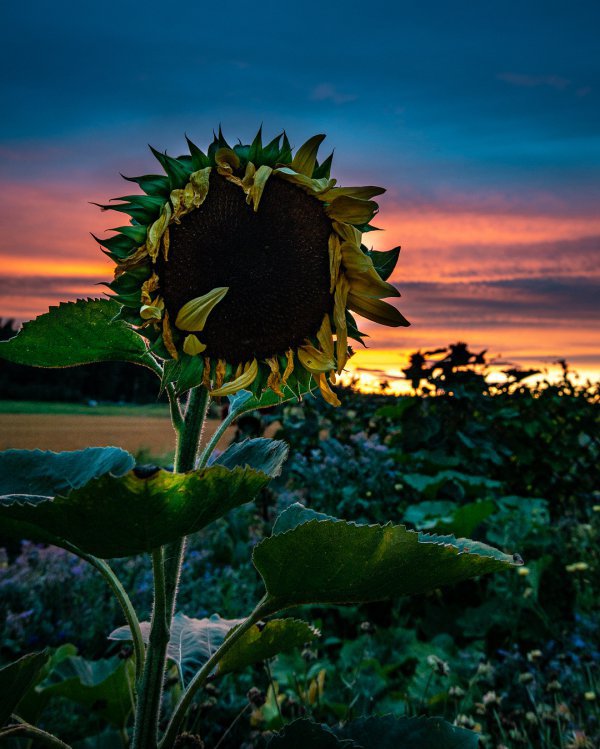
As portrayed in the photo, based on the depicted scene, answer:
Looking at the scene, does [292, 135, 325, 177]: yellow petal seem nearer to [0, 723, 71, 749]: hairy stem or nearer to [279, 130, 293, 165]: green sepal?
[279, 130, 293, 165]: green sepal

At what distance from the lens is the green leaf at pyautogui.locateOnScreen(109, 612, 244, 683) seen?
140cm

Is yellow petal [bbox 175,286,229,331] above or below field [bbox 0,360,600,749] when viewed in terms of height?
above

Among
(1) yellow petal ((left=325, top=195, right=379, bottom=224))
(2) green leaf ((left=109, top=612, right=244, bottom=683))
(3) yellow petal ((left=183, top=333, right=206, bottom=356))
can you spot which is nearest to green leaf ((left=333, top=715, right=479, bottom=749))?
(2) green leaf ((left=109, top=612, right=244, bottom=683))

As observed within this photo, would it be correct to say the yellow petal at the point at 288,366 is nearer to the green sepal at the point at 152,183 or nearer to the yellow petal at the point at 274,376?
the yellow petal at the point at 274,376

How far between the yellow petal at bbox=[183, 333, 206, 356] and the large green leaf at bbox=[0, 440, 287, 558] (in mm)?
256

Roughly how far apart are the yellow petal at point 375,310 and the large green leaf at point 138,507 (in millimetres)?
352

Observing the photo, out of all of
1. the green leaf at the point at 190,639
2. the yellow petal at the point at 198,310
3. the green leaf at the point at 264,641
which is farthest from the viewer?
the green leaf at the point at 190,639

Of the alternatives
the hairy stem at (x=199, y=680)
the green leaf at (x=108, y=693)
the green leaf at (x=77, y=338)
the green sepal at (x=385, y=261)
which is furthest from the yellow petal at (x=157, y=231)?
the green leaf at (x=108, y=693)

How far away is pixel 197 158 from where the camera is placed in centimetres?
110

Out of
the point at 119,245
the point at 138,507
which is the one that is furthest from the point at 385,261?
the point at 138,507

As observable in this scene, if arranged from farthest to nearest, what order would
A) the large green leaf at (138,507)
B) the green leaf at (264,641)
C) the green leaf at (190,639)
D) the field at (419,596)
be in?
the field at (419,596), the green leaf at (190,639), the green leaf at (264,641), the large green leaf at (138,507)

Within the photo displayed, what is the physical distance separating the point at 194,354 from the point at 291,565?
1.12 feet

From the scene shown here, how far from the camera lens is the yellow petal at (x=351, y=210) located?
1.10m

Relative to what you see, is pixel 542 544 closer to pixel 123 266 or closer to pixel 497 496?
pixel 497 496
